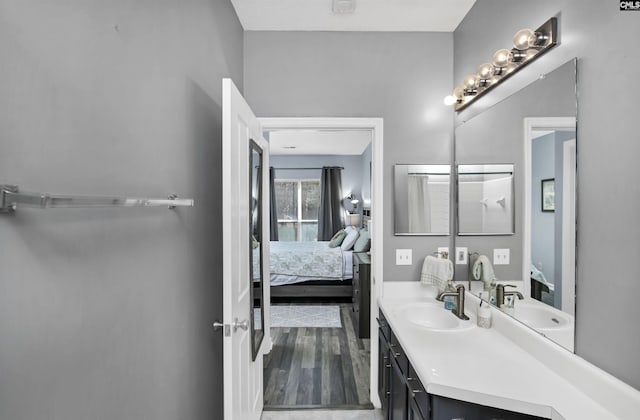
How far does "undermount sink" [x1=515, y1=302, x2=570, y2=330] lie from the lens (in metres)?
1.30

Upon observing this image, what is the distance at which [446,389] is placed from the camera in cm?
121

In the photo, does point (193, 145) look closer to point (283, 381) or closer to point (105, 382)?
point (105, 382)

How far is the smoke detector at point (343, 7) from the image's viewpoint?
1.96 metres

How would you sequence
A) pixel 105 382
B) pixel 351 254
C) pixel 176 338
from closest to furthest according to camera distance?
pixel 105 382, pixel 176 338, pixel 351 254

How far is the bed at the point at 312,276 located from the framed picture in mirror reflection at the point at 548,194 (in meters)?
3.39

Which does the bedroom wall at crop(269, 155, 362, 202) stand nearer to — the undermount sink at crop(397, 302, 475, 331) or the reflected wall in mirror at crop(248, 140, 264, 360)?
the reflected wall in mirror at crop(248, 140, 264, 360)

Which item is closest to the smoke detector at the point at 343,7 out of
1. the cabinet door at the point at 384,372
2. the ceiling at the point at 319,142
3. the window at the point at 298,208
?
the cabinet door at the point at 384,372

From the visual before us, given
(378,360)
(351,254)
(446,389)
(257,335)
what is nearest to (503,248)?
(446,389)

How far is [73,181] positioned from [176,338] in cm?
80

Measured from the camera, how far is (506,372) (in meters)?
1.29

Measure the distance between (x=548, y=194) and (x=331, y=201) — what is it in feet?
19.8

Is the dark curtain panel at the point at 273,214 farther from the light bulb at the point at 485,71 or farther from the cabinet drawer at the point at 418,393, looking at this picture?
the cabinet drawer at the point at 418,393

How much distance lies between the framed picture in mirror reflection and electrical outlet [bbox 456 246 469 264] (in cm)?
83

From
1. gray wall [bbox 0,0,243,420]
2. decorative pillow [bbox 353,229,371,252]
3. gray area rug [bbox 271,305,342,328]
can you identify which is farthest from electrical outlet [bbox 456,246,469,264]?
decorative pillow [bbox 353,229,371,252]
